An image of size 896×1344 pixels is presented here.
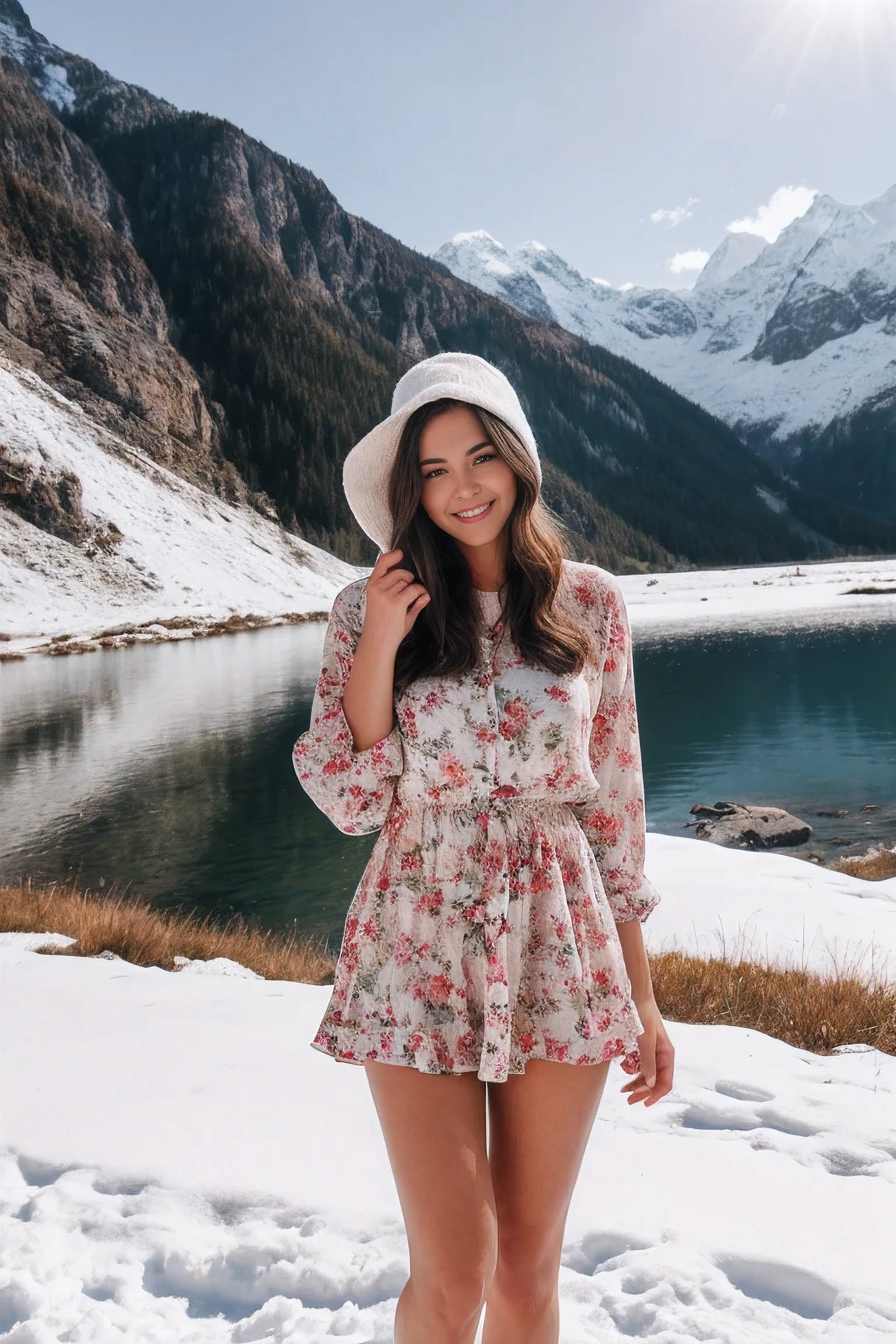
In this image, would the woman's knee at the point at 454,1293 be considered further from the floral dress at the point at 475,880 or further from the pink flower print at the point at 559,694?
the pink flower print at the point at 559,694

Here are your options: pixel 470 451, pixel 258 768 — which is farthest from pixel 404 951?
pixel 258 768

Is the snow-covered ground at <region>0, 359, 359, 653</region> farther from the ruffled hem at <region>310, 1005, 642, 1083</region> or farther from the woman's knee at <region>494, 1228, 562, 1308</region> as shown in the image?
the woman's knee at <region>494, 1228, 562, 1308</region>

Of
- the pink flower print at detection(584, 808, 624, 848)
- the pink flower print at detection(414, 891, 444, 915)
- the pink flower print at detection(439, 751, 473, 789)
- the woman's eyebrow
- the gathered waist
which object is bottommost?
the pink flower print at detection(414, 891, 444, 915)

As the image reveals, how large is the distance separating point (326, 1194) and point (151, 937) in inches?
170

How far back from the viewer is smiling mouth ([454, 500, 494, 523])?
220cm

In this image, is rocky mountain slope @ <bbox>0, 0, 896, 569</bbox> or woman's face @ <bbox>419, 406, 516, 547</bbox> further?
rocky mountain slope @ <bbox>0, 0, 896, 569</bbox>

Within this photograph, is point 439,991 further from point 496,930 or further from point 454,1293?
point 454,1293

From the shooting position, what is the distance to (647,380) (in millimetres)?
186375

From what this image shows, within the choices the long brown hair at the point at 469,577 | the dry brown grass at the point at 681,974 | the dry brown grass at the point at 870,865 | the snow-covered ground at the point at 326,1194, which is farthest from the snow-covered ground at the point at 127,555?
the long brown hair at the point at 469,577

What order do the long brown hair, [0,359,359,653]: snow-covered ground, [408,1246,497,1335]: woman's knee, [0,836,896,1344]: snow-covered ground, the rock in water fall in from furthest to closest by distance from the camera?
1. [0,359,359,653]: snow-covered ground
2. the rock in water
3. [0,836,896,1344]: snow-covered ground
4. the long brown hair
5. [408,1246,497,1335]: woman's knee

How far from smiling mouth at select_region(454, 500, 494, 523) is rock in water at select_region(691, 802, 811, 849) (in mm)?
11317

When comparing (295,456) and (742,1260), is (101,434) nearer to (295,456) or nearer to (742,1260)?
(295,456)

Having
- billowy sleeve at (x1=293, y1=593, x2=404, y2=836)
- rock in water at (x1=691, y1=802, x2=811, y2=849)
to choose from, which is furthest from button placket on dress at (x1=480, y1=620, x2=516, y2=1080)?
rock in water at (x1=691, y1=802, x2=811, y2=849)

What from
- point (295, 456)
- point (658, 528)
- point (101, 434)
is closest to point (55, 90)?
point (295, 456)
